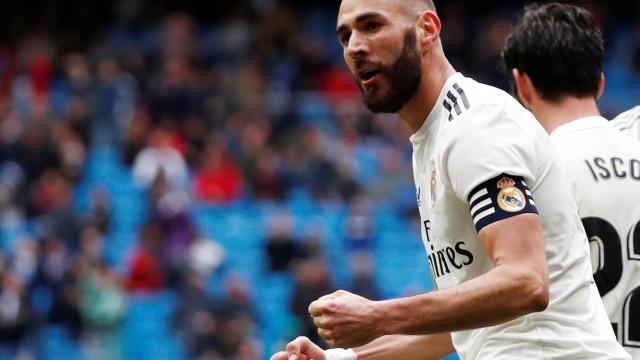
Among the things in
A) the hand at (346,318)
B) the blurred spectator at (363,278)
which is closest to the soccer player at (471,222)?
the hand at (346,318)

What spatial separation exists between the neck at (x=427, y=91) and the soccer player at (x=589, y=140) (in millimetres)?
716

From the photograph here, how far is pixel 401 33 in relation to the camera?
3.78 metres

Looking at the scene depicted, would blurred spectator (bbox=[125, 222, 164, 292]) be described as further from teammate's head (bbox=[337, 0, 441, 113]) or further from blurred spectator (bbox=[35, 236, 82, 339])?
teammate's head (bbox=[337, 0, 441, 113])

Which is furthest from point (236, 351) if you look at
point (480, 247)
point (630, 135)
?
point (480, 247)

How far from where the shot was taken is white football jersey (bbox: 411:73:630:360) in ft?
11.3

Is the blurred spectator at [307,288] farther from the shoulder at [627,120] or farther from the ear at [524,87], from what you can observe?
the ear at [524,87]

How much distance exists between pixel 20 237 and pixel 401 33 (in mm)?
12829

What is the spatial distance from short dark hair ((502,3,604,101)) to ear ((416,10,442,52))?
0.77 meters

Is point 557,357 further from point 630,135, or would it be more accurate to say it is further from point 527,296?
point 630,135

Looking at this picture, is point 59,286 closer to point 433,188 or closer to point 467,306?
point 433,188

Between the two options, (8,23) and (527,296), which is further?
(8,23)

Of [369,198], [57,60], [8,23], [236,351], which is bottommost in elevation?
[236,351]

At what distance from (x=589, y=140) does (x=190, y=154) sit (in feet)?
42.6

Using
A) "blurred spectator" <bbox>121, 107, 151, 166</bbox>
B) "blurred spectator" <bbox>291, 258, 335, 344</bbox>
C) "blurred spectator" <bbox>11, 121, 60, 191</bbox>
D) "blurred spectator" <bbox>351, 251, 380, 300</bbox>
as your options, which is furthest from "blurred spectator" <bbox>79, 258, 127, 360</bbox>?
"blurred spectator" <bbox>351, 251, 380, 300</bbox>
